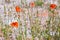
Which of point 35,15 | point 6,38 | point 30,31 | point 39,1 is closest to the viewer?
point 6,38

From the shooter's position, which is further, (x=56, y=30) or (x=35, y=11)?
(x=35, y=11)

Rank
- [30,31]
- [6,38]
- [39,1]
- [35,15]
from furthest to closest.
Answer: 1. [39,1]
2. [35,15]
3. [30,31]
4. [6,38]

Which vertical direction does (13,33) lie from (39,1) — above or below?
below

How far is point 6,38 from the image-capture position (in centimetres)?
295

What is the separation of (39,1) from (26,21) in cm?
56

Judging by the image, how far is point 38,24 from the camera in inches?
125

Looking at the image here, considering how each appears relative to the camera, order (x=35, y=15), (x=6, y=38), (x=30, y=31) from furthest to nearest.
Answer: (x=35, y=15) → (x=30, y=31) → (x=6, y=38)

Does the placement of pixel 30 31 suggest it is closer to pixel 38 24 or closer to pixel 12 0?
pixel 38 24

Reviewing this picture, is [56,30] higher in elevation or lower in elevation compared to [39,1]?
lower

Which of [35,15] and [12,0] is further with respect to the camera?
[12,0]

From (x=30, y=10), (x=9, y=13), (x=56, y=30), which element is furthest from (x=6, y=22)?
(x=56, y=30)

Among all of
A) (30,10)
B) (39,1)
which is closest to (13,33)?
(30,10)

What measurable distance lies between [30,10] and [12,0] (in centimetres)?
47

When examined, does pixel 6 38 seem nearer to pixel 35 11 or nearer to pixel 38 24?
pixel 38 24
